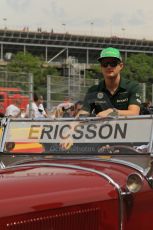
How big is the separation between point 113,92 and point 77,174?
57.0 inches

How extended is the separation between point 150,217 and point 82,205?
0.64 metres

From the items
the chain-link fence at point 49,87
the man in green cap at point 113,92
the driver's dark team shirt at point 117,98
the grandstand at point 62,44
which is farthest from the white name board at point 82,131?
the grandstand at point 62,44

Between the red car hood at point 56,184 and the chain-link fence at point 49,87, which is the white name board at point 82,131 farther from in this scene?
the chain-link fence at point 49,87

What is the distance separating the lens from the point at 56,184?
342cm

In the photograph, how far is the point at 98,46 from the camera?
106375mm

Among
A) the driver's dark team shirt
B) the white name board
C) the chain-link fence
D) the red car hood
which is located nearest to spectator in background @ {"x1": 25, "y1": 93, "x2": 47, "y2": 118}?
the chain-link fence

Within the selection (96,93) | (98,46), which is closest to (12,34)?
(98,46)

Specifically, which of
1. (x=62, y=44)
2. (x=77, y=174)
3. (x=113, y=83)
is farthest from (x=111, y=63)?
(x=62, y=44)

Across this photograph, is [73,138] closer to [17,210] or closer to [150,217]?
[150,217]

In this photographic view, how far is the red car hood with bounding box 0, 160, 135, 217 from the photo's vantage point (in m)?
3.07

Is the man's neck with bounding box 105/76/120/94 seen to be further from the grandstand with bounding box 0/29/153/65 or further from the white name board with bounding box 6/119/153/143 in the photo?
the grandstand with bounding box 0/29/153/65

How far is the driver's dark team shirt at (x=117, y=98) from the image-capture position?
4914 millimetres

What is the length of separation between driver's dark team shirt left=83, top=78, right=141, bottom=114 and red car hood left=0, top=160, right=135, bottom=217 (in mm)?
978

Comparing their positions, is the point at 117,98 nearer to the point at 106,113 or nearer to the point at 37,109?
the point at 106,113
